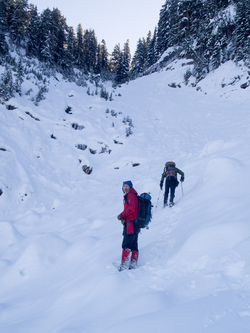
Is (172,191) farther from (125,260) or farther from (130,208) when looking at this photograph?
(125,260)

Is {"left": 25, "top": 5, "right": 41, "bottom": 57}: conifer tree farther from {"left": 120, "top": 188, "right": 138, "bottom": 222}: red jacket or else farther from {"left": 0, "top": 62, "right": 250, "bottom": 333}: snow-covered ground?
{"left": 120, "top": 188, "right": 138, "bottom": 222}: red jacket

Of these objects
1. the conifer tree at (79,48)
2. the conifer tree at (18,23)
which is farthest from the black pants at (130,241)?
the conifer tree at (79,48)

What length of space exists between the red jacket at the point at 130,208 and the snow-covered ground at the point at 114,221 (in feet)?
2.64

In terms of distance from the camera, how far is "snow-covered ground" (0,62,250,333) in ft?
7.34

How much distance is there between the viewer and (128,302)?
2.43m

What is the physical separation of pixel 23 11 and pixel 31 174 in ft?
90.1

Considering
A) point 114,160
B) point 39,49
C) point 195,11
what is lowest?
point 114,160

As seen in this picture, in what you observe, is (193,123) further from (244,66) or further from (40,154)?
(40,154)

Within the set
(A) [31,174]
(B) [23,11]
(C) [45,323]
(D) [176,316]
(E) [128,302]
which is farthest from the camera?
(B) [23,11]

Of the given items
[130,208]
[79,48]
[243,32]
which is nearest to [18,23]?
[79,48]

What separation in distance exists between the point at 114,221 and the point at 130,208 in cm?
310

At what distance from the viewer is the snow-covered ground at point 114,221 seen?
2.24 m

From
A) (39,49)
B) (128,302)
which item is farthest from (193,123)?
(39,49)

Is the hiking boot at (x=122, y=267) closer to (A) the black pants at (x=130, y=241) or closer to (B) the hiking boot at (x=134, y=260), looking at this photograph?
(B) the hiking boot at (x=134, y=260)
